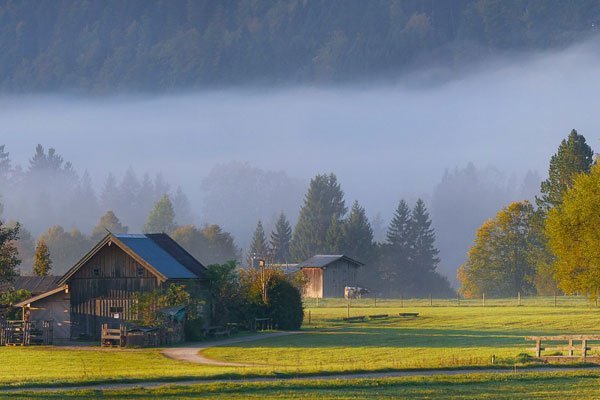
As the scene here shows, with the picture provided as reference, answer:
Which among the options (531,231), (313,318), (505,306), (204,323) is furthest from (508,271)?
(204,323)

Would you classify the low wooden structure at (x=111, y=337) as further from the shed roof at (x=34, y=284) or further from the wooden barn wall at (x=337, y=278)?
Answer: the wooden barn wall at (x=337, y=278)

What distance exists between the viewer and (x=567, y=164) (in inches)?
5655

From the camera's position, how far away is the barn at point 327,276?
161 m

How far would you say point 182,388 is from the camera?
43.2 meters

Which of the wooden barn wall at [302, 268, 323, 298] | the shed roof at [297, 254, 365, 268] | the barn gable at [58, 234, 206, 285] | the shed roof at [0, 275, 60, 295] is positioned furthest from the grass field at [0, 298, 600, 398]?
the shed roof at [297, 254, 365, 268]

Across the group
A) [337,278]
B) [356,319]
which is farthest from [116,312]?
[337,278]

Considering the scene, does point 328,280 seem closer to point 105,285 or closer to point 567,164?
point 567,164

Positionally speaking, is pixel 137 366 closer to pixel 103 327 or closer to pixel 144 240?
pixel 103 327

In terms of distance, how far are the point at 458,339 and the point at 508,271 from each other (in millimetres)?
96041

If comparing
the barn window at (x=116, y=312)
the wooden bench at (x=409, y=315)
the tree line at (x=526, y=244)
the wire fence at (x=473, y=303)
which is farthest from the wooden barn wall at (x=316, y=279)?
the barn window at (x=116, y=312)

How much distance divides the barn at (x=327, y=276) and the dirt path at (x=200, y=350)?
75541mm

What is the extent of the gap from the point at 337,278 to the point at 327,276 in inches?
87.3

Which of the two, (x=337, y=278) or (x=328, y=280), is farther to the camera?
(x=337, y=278)

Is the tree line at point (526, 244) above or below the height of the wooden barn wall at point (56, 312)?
above
